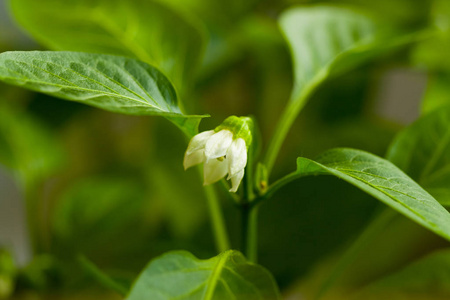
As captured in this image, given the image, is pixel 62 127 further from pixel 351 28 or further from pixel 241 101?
pixel 351 28

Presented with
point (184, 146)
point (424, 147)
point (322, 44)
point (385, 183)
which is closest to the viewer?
point (385, 183)

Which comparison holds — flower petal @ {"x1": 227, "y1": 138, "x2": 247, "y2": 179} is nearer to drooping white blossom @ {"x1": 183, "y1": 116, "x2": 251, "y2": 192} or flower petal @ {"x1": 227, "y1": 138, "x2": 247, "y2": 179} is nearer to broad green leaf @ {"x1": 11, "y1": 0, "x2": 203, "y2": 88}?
drooping white blossom @ {"x1": 183, "y1": 116, "x2": 251, "y2": 192}

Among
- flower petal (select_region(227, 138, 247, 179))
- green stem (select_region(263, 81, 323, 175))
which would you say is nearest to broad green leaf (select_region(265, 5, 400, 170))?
green stem (select_region(263, 81, 323, 175))

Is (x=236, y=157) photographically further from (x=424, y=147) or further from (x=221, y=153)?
(x=424, y=147)

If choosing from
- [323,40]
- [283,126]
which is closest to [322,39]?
[323,40]

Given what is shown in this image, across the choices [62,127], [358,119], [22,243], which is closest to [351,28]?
[358,119]
